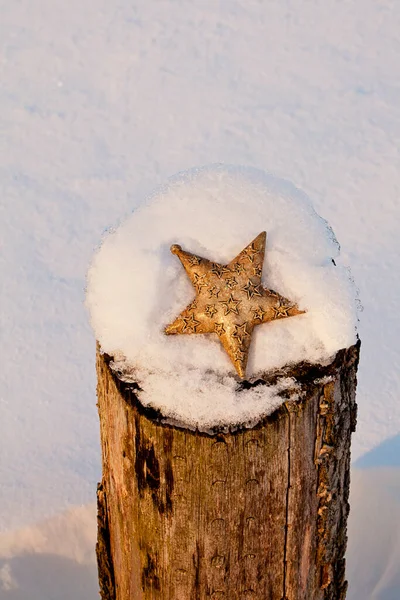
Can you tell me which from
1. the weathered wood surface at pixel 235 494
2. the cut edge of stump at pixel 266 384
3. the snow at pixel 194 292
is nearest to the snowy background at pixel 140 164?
the weathered wood surface at pixel 235 494

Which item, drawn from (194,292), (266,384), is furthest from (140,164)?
(266,384)

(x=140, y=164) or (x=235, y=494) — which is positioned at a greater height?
(x=140, y=164)

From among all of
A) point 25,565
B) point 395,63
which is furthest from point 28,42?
point 25,565

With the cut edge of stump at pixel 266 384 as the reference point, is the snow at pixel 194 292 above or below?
above

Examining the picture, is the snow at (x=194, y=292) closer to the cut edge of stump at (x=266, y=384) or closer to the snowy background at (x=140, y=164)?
the cut edge of stump at (x=266, y=384)

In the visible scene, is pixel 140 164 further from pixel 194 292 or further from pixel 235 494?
pixel 235 494

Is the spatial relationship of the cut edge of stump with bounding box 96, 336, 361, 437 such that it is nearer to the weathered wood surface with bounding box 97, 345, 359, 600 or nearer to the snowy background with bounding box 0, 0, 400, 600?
the weathered wood surface with bounding box 97, 345, 359, 600
